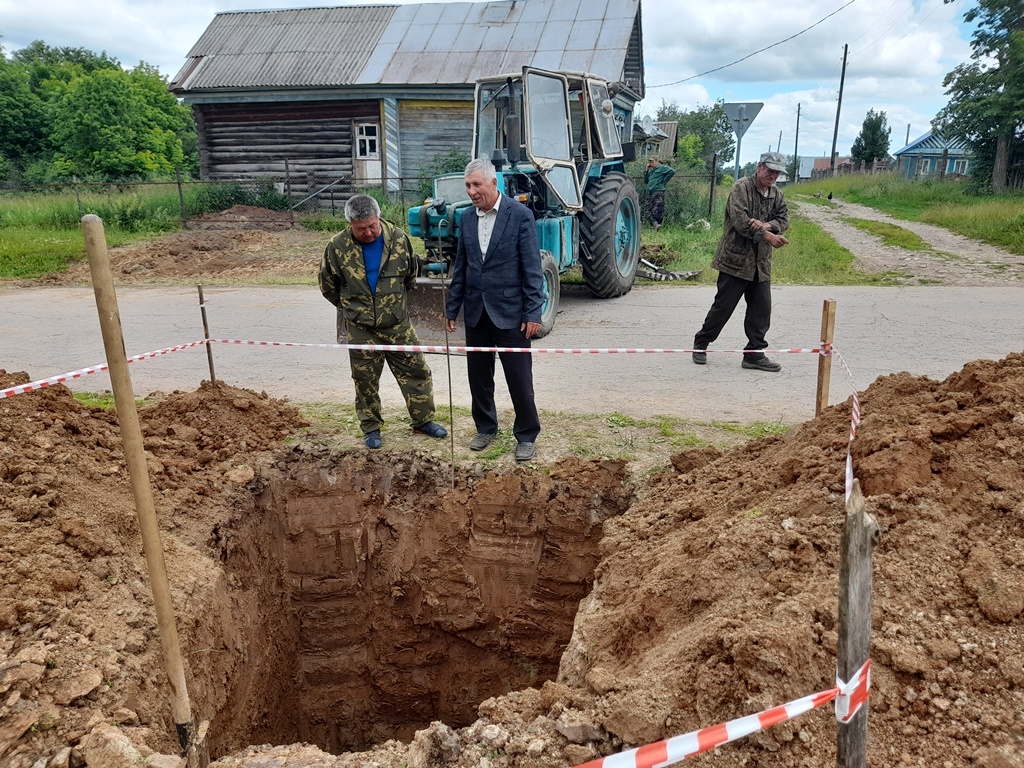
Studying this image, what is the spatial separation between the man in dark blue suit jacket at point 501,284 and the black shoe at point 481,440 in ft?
0.91

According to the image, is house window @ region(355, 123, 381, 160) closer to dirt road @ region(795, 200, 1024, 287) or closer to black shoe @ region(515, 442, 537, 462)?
dirt road @ region(795, 200, 1024, 287)

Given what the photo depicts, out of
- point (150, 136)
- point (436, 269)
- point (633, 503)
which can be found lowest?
point (633, 503)

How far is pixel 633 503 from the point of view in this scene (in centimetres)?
458

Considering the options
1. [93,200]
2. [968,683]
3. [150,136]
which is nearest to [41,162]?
[150,136]

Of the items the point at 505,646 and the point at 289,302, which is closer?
the point at 505,646

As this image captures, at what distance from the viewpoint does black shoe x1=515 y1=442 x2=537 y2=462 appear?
5.04m

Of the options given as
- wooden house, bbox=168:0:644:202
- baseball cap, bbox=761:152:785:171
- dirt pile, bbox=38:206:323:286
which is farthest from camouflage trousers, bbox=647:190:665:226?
baseball cap, bbox=761:152:785:171

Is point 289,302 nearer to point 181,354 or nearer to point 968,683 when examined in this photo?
point 181,354

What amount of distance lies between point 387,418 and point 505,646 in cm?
200

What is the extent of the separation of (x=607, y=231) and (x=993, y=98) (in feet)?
67.4

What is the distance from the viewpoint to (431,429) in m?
5.54

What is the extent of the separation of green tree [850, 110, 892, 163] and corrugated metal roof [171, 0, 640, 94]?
115 feet

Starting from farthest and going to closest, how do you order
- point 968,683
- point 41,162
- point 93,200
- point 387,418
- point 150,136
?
1. point 41,162
2. point 150,136
3. point 93,200
4. point 387,418
5. point 968,683

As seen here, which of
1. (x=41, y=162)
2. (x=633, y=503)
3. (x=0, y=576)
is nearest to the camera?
(x=0, y=576)
